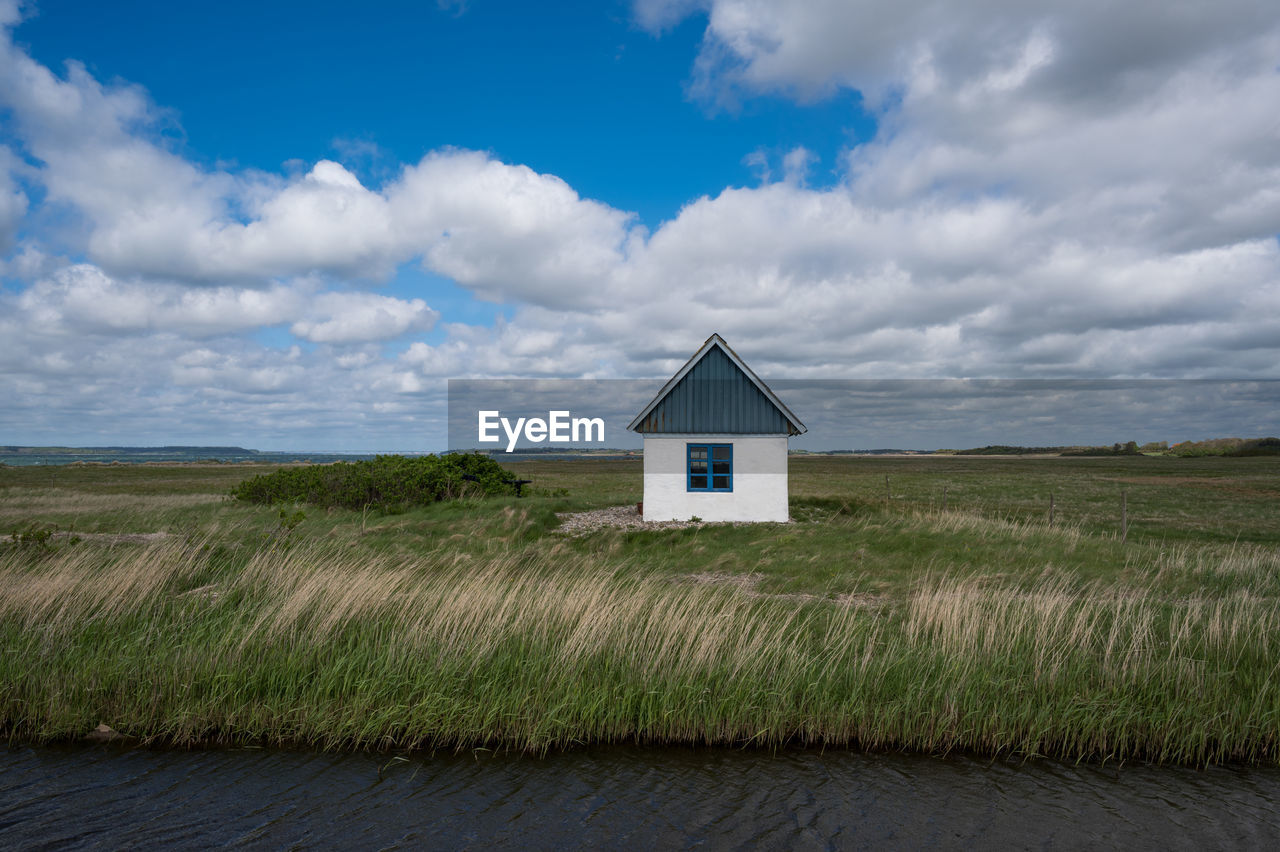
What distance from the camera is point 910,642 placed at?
7949 mm

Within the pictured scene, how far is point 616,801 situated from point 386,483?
77.3 ft

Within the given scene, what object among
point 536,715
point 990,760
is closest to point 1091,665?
point 990,760

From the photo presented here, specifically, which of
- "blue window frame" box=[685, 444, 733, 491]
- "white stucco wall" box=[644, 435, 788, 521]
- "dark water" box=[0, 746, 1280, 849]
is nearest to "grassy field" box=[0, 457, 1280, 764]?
"dark water" box=[0, 746, 1280, 849]

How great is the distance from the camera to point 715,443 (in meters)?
24.8

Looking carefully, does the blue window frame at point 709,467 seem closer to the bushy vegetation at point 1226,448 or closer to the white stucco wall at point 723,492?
the white stucco wall at point 723,492

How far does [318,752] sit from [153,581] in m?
4.25

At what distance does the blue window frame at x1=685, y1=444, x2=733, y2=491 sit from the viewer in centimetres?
2458

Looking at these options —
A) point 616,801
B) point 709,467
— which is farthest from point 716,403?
point 616,801

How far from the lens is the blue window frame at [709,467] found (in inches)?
968

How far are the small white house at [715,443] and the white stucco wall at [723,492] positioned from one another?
0.04 m

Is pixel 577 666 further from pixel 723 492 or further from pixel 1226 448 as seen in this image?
pixel 1226 448

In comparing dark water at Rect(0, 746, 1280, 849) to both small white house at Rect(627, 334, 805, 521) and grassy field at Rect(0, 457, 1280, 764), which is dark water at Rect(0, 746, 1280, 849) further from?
small white house at Rect(627, 334, 805, 521)

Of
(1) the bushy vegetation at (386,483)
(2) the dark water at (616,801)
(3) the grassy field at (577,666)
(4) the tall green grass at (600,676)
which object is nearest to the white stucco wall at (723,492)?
(1) the bushy vegetation at (386,483)

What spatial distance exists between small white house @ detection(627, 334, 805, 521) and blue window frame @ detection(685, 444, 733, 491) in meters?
0.04
